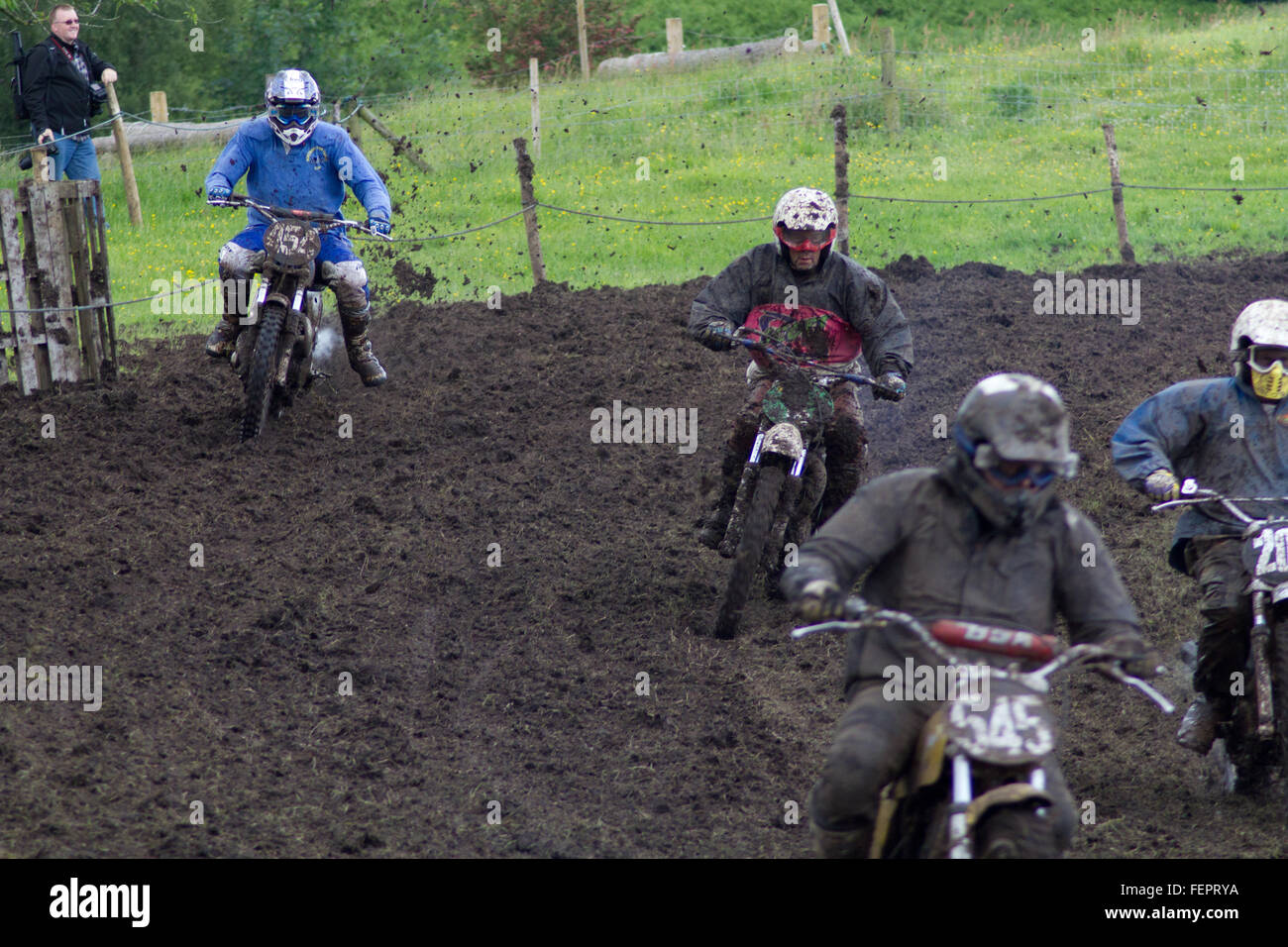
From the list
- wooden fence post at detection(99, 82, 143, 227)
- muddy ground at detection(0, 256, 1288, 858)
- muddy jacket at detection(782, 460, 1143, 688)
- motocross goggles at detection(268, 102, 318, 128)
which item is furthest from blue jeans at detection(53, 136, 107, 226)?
muddy jacket at detection(782, 460, 1143, 688)

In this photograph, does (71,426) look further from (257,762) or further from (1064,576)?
(1064,576)

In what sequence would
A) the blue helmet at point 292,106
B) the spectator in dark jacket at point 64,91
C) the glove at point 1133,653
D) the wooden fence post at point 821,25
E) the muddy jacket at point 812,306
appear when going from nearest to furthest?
the glove at point 1133,653, the muddy jacket at point 812,306, the blue helmet at point 292,106, the spectator in dark jacket at point 64,91, the wooden fence post at point 821,25

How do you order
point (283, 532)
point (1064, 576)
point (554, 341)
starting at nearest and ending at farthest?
point (1064, 576), point (283, 532), point (554, 341)

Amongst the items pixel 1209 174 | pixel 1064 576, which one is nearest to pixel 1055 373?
pixel 1064 576

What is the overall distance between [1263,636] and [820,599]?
8.26 ft

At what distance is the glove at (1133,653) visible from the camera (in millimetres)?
4582

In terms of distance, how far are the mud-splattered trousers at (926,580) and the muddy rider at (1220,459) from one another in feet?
5.31

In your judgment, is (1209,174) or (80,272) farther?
(1209,174)

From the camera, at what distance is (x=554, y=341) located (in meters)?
13.8

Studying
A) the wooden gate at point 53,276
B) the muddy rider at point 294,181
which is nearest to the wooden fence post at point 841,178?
the muddy rider at point 294,181

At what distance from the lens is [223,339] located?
1084cm

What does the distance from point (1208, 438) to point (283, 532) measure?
5.35 metres

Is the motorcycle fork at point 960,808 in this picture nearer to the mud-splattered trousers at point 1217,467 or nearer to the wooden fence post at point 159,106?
the mud-splattered trousers at point 1217,467

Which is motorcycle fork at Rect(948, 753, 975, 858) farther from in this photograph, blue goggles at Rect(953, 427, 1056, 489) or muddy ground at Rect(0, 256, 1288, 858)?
muddy ground at Rect(0, 256, 1288, 858)
